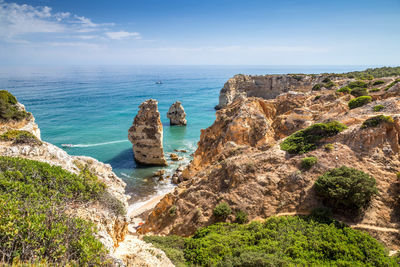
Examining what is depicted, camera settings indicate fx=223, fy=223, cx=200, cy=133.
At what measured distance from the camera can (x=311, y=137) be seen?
15984mm

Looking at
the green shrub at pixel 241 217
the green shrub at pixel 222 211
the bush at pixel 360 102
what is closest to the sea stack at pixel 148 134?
the green shrub at pixel 222 211

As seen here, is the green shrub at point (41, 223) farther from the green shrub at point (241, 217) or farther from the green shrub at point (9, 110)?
the green shrub at point (9, 110)

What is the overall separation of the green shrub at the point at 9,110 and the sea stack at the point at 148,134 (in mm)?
16350

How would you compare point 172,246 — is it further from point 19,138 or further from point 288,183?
point 19,138

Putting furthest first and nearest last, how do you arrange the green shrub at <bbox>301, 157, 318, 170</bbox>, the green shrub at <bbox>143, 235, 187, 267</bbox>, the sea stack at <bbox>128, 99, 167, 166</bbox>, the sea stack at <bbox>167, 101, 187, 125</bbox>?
the sea stack at <bbox>167, 101, 187, 125</bbox>, the sea stack at <bbox>128, 99, 167, 166</bbox>, the green shrub at <bbox>301, 157, 318, 170</bbox>, the green shrub at <bbox>143, 235, 187, 267</bbox>

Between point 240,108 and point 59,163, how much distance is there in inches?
720

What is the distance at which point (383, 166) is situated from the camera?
1277cm

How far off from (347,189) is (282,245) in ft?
15.3

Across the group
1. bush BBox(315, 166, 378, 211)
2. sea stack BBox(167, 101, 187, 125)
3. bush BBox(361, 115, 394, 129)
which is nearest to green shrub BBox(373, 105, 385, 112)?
bush BBox(361, 115, 394, 129)

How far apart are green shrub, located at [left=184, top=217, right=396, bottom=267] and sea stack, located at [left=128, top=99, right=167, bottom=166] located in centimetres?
2494

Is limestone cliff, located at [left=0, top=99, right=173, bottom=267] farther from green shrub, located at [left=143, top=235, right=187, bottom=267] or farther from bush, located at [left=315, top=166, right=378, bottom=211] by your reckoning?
bush, located at [left=315, top=166, right=378, bottom=211]

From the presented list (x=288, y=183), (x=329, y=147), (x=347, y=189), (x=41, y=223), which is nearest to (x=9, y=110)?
(x=41, y=223)

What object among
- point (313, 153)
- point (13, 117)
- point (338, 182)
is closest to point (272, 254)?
point (338, 182)

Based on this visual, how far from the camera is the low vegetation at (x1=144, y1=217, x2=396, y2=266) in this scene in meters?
8.96
